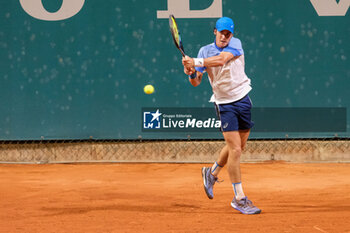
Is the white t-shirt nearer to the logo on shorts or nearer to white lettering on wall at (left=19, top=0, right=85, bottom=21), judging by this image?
the logo on shorts

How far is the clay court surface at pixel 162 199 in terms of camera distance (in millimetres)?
3783

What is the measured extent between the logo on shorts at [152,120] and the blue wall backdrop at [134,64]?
0.35ft

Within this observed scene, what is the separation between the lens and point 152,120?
23.6ft

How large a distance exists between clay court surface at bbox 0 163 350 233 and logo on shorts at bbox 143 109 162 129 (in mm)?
566

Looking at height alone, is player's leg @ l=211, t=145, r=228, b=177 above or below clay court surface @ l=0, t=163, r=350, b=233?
above

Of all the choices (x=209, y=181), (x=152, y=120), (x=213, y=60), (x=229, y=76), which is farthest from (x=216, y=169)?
(x=152, y=120)

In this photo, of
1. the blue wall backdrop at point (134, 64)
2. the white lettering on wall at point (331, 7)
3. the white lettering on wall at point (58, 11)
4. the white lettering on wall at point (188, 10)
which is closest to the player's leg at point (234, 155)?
the blue wall backdrop at point (134, 64)

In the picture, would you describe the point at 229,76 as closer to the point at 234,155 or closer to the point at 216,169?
the point at 234,155

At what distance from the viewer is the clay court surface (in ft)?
12.4

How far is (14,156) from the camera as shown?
746 cm

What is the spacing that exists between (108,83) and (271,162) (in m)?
2.58

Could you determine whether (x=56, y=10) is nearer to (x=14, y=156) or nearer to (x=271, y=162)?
(x=14, y=156)

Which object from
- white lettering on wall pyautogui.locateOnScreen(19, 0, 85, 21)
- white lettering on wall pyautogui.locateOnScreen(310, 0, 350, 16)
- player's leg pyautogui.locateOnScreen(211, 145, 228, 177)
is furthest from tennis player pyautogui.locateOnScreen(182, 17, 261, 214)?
white lettering on wall pyautogui.locateOnScreen(19, 0, 85, 21)

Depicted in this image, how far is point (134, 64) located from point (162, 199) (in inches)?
108
